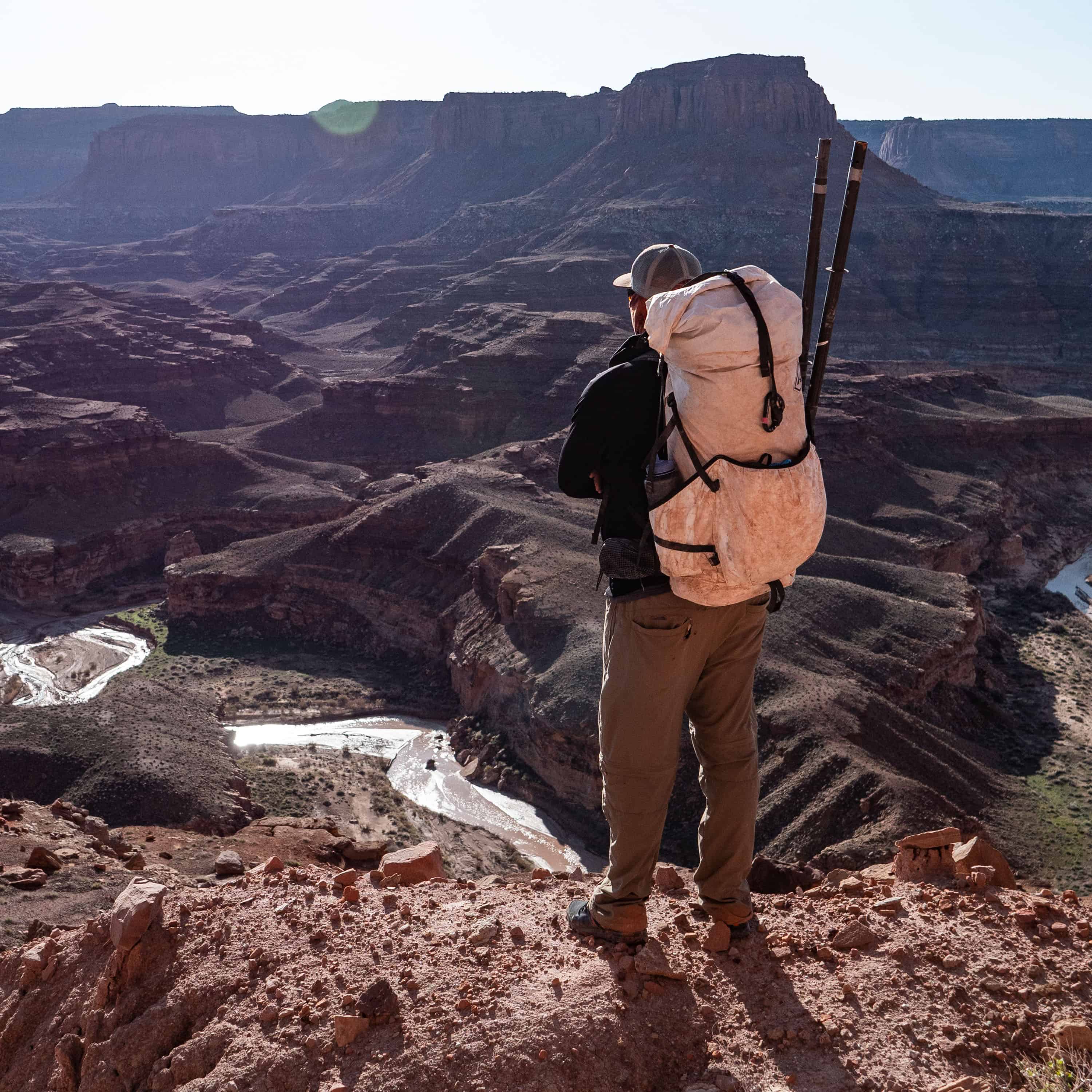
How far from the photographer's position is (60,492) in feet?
162

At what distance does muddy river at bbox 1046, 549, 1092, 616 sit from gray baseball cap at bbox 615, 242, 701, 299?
4137cm

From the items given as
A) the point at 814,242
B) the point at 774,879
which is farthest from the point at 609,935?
the point at 814,242

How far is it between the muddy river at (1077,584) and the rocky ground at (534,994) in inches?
1590

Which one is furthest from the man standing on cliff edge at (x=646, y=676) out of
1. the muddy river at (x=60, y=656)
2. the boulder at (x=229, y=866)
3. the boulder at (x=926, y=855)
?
the muddy river at (x=60, y=656)

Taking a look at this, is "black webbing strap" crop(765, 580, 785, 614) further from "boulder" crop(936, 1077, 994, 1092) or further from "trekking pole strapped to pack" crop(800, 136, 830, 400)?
"boulder" crop(936, 1077, 994, 1092)

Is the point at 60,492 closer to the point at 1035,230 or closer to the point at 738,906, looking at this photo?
the point at 738,906

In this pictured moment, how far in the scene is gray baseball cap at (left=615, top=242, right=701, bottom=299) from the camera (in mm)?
5301

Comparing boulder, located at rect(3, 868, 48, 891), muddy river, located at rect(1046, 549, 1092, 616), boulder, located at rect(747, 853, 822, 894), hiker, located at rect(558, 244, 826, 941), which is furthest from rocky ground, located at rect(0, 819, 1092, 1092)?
muddy river, located at rect(1046, 549, 1092, 616)

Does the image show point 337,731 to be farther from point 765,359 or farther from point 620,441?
point 765,359

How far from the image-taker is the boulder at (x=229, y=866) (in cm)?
996

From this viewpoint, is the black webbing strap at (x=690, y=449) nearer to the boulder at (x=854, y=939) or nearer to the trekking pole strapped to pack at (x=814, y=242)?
the trekking pole strapped to pack at (x=814, y=242)

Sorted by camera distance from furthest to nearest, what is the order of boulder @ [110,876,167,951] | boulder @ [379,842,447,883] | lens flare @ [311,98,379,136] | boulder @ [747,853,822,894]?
1. lens flare @ [311,98,379,136]
2. boulder @ [747,853,822,894]
3. boulder @ [379,842,447,883]
4. boulder @ [110,876,167,951]

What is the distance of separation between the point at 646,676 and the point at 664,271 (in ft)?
6.71

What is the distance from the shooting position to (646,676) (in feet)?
16.7
